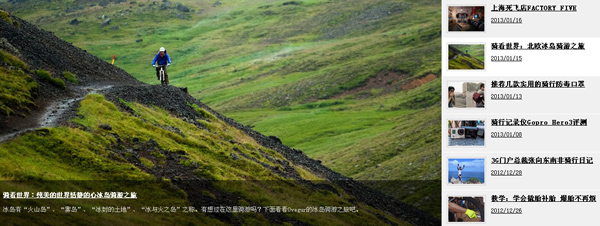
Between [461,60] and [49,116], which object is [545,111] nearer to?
[461,60]

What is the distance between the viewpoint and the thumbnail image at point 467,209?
38.0m

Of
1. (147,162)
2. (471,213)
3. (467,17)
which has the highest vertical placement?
(467,17)

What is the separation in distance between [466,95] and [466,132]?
1.96 meters

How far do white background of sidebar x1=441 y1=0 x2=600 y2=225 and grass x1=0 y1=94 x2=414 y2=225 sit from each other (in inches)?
583

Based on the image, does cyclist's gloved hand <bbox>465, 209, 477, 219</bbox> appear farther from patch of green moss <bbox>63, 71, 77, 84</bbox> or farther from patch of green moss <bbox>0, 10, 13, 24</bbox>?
patch of green moss <bbox>0, 10, 13, 24</bbox>

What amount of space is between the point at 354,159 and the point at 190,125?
85.4 m

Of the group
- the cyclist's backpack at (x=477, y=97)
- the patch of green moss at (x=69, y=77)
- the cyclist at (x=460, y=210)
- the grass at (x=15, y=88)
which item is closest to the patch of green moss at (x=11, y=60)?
the grass at (x=15, y=88)

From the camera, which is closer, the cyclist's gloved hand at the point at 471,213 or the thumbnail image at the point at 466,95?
the cyclist's gloved hand at the point at 471,213

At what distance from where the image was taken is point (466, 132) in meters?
38.8

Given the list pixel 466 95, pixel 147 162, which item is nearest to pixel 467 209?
pixel 466 95

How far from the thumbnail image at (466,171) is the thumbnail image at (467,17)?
6904mm

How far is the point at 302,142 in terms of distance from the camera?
169 m

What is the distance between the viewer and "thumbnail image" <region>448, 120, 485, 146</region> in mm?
38125

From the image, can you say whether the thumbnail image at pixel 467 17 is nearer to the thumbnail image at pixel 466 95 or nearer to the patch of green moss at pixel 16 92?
the thumbnail image at pixel 466 95
